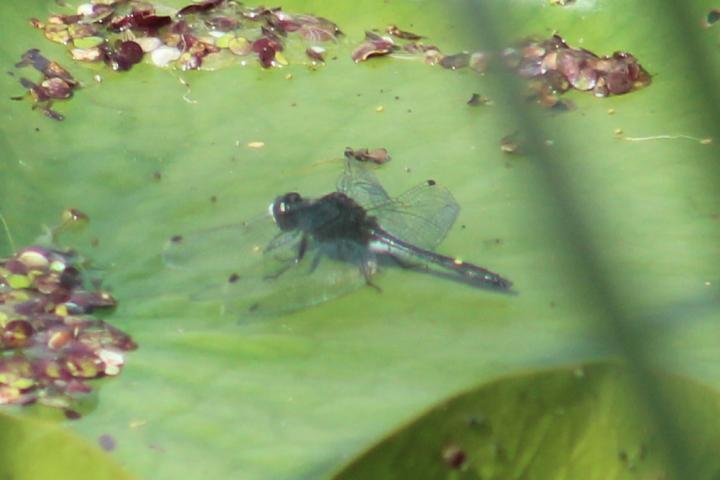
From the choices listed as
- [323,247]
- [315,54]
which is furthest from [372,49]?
[323,247]

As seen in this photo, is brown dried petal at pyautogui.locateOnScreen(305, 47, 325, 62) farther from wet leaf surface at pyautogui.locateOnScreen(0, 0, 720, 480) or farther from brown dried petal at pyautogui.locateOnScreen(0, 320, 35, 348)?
brown dried petal at pyautogui.locateOnScreen(0, 320, 35, 348)

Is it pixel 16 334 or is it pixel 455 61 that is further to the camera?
pixel 455 61

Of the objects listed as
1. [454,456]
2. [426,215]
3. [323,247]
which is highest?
[454,456]

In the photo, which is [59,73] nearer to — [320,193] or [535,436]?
Result: [320,193]

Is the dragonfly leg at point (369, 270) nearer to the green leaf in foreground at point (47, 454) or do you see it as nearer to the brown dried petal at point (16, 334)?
the brown dried petal at point (16, 334)

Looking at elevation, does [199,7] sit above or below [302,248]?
above

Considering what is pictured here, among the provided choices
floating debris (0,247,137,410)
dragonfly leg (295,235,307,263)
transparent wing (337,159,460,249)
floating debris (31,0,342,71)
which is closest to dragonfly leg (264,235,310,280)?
dragonfly leg (295,235,307,263)

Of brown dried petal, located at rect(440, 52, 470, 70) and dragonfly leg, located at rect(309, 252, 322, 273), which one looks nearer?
dragonfly leg, located at rect(309, 252, 322, 273)
